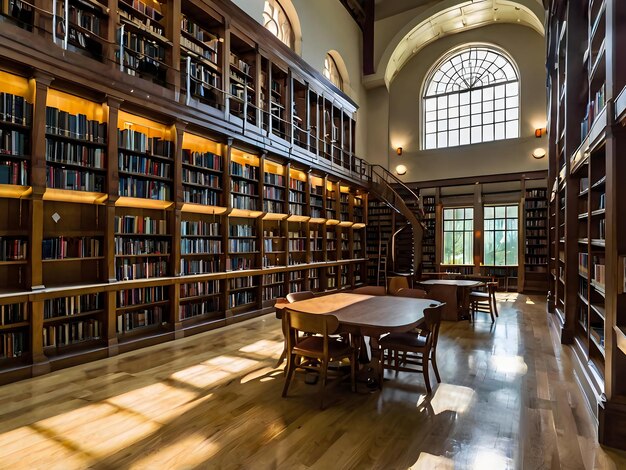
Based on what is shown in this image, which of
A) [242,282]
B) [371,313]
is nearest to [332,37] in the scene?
[242,282]

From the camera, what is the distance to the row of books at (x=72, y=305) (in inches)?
152

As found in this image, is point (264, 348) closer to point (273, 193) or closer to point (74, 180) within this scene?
point (74, 180)

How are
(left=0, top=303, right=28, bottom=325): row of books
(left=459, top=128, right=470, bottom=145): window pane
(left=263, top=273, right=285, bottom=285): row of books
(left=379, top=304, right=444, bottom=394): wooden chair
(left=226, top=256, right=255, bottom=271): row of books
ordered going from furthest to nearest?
(left=459, top=128, right=470, bottom=145): window pane
(left=263, top=273, right=285, bottom=285): row of books
(left=226, top=256, right=255, bottom=271): row of books
(left=0, top=303, right=28, bottom=325): row of books
(left=379, top=304, right=444, bottom=394): wooden chair

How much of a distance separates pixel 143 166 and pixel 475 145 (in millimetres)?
9663

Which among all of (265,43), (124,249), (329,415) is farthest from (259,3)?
(329,415)

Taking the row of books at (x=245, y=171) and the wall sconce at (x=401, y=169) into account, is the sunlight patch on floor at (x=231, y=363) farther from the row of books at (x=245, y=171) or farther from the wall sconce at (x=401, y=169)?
the wall sconce at (x=401, y=169)

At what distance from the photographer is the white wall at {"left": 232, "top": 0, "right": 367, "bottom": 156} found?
362 inches

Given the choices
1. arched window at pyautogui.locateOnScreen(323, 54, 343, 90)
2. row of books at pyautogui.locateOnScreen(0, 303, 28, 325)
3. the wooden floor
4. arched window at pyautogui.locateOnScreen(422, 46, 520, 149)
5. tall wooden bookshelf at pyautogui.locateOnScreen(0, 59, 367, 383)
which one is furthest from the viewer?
arched window at pyautogui.locateOnScreen(422, 46, 520, 149)

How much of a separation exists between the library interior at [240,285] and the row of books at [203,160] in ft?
0.17

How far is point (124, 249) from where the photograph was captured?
4656mm

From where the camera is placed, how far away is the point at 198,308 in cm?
573

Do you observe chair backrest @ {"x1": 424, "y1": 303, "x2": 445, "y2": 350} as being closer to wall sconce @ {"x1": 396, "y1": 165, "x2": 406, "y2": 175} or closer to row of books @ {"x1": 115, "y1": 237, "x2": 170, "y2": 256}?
row of books @ {"x1": 115, "y1": 237, "x2": 170, "y2": 256}

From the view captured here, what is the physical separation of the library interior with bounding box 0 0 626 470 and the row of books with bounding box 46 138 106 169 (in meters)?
0.02

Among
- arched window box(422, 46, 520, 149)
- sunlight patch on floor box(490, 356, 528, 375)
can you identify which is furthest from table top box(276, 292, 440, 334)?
arched window box(422, 46, 520, 149)
